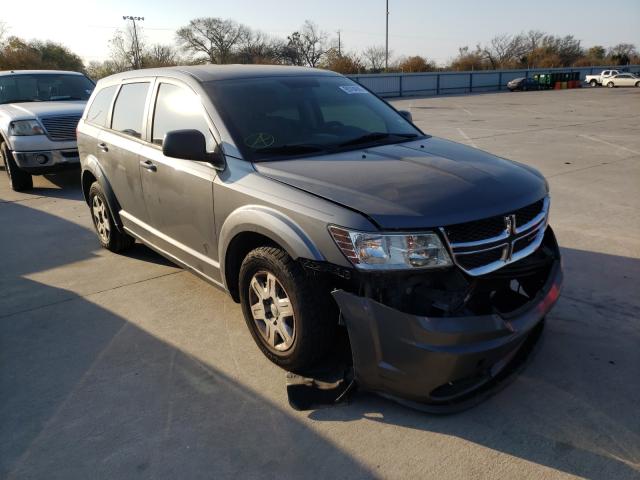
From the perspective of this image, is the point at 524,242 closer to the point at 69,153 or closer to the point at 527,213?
the point at 527,213

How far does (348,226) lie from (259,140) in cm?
119

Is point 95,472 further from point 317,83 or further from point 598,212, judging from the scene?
point 598,212

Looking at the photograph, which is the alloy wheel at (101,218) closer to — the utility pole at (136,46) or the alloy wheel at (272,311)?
the alloy wheel at (272,311)

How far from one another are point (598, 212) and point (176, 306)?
510cm

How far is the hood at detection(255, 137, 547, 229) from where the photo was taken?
8.42ft

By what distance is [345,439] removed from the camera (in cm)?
265

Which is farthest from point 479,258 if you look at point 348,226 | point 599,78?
point 599,78

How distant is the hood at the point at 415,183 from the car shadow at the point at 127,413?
1.24 m

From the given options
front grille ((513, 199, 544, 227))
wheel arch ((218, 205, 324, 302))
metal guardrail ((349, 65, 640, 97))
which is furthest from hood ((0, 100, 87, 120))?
metal guardrail ((349, 65, 640, 97))

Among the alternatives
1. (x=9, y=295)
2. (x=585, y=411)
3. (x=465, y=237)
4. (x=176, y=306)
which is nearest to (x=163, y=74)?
(x=176, y=306)

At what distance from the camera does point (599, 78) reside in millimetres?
48719

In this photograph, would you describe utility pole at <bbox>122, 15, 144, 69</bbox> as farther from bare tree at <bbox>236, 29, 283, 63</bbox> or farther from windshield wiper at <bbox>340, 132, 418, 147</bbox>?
windshield wiper at <bbox>340, 132, 418, 147</bbox>

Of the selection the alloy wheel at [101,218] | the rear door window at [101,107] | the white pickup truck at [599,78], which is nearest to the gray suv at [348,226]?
the rear door window at [101,107]

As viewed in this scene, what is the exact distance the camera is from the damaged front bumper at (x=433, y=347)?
95.7 inches
